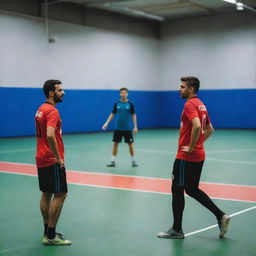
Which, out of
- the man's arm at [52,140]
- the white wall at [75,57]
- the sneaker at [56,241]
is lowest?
the sneaker at [56,241]

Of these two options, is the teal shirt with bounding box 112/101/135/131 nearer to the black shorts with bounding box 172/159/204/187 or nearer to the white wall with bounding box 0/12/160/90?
the black shorts with bounding box 172/159/204/187

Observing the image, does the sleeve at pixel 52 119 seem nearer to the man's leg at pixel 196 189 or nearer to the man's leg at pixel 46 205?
the man's leg at pixel 46 205

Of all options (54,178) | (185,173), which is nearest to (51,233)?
(54,178)

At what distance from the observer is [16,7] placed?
66.2 feet

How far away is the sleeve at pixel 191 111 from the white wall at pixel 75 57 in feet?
52.1

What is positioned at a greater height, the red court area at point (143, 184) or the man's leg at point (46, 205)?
the man's leg at point (46, 205)

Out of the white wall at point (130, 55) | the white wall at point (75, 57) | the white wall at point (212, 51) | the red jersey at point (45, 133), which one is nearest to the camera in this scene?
the red jersey at point (45, 133)

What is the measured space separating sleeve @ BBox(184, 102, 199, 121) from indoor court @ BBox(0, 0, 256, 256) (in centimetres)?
144

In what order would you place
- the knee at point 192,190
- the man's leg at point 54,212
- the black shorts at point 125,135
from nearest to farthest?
1. the man's leg at point 54,212
2. the knee at point 192,190
3. the black shorts at point 125,135

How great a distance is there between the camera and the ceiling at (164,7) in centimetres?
2231

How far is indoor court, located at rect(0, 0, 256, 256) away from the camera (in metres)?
5.81

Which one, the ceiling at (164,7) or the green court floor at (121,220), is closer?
the green court floor at (121,220)

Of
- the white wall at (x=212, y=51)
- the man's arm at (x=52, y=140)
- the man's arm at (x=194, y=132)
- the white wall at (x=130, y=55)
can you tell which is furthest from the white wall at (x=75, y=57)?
the man's arm at (x=194, y=132)

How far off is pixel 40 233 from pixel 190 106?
2416 mm
